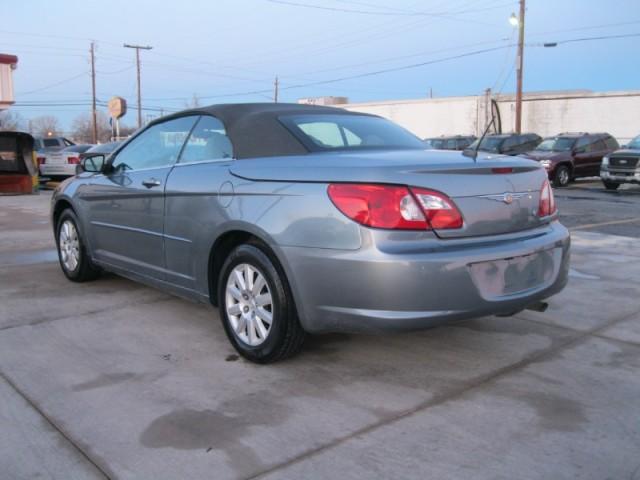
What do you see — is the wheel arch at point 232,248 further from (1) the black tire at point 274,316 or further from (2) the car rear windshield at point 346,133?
(2) the car rear windshield at point 346,133

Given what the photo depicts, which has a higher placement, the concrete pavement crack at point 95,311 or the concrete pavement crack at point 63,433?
the concrete pavement crack at point 95,311

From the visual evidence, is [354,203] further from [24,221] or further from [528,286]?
[24,221]

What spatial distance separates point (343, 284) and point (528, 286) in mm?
1094

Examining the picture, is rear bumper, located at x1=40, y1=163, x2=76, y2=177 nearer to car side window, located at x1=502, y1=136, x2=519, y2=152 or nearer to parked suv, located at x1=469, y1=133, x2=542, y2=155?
parked suv, located at x1=469, y1=133, x2=542, y2=155

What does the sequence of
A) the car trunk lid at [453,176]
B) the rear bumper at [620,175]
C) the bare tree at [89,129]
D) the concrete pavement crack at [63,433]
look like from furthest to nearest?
the bare tree at [89,129]
the rear bumper at [620,175]
the car trunk lid at [453,176]
the concrete pavement crack at [63,433]

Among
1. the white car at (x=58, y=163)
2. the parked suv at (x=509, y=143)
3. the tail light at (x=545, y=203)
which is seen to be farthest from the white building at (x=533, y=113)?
the tail light at (x=545, y=203)

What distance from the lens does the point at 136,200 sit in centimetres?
484

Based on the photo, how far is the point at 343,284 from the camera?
10.8 ft

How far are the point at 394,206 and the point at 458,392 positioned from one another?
1074 millimetres

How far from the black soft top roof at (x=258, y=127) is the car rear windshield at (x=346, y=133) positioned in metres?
0.07

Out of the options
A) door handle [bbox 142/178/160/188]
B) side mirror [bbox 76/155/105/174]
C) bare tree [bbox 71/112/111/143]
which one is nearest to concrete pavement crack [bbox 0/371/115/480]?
door handle [bbox 142/178/160/188]

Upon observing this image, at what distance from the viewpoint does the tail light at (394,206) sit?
3234 millimetres

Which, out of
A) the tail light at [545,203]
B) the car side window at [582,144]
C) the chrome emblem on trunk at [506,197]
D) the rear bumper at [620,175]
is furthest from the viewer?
the car side window at [582,144]

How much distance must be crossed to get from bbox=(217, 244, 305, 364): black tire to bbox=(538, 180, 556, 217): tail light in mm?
1595
